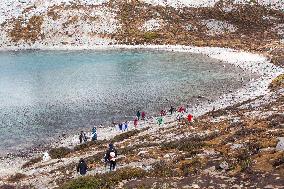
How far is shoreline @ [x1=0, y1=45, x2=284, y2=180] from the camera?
179 ft

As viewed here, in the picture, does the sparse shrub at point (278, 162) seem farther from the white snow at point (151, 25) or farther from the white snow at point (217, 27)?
the white snow at point (151, 25)

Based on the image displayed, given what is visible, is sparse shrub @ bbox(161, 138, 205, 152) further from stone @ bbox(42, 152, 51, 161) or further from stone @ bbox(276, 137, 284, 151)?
stone @ bbox(42, 152, 51, 161)

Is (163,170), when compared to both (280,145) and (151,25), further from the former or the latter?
(151,25)

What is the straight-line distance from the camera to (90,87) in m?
70.8

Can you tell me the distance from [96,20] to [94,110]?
75342 mm

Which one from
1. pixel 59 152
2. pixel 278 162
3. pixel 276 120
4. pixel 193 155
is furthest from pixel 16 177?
pixel 276 120

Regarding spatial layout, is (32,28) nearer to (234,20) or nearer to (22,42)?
(22,42)

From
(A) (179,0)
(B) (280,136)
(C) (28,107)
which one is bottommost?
(C) (28,107)

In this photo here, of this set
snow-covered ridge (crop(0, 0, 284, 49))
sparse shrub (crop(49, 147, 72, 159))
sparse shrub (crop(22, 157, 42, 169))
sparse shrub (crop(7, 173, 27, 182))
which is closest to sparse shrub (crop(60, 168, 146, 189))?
sparse shrub (crop(7, 173, 27, 182))

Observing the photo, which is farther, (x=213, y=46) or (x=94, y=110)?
(x=213, y=46)

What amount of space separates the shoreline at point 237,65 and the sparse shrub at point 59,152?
9.36 ft

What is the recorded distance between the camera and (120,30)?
412 ft

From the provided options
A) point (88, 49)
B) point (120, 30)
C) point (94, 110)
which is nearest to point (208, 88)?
point (94, 110)

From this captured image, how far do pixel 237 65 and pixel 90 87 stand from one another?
104 feet
